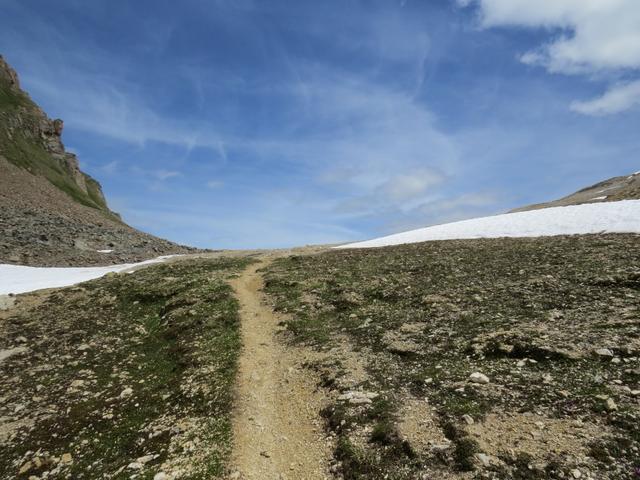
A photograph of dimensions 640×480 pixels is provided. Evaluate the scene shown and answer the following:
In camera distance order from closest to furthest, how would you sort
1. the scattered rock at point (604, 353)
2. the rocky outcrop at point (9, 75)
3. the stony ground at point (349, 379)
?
the stony ground at point (349, 379) < the scattered rock at point (604, 353) < the rocky outcrop at point (9, 75)

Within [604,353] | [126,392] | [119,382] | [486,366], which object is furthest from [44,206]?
[604,353]

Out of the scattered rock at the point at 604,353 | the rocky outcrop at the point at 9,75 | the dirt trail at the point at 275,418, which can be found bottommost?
the dirt trail at the point at 275,418

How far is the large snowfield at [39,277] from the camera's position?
105 ft

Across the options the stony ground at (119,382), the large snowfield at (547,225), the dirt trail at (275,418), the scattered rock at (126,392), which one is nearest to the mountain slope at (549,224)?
the large snowfield at (547,225)

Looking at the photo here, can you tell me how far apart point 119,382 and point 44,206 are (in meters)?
65.1

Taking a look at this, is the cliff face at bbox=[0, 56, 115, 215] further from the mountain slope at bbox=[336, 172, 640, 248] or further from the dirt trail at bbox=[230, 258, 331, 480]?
the dirt trail at bbox=[230, 258, 331, 480]

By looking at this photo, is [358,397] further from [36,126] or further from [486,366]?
[36,126]

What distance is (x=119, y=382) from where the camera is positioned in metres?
15.8

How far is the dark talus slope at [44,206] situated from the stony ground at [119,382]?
2300cm

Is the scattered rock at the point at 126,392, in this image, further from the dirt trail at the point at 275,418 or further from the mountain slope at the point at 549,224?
the mountain slope at the point at 549,224

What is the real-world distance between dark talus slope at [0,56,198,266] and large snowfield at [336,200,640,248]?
36180 mm

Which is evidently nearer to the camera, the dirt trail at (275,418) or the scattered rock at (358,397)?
the dirt trail at (275,418)

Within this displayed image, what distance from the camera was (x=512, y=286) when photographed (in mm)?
20516

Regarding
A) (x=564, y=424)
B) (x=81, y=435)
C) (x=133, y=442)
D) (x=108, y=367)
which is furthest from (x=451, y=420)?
(x=108, y=367)
